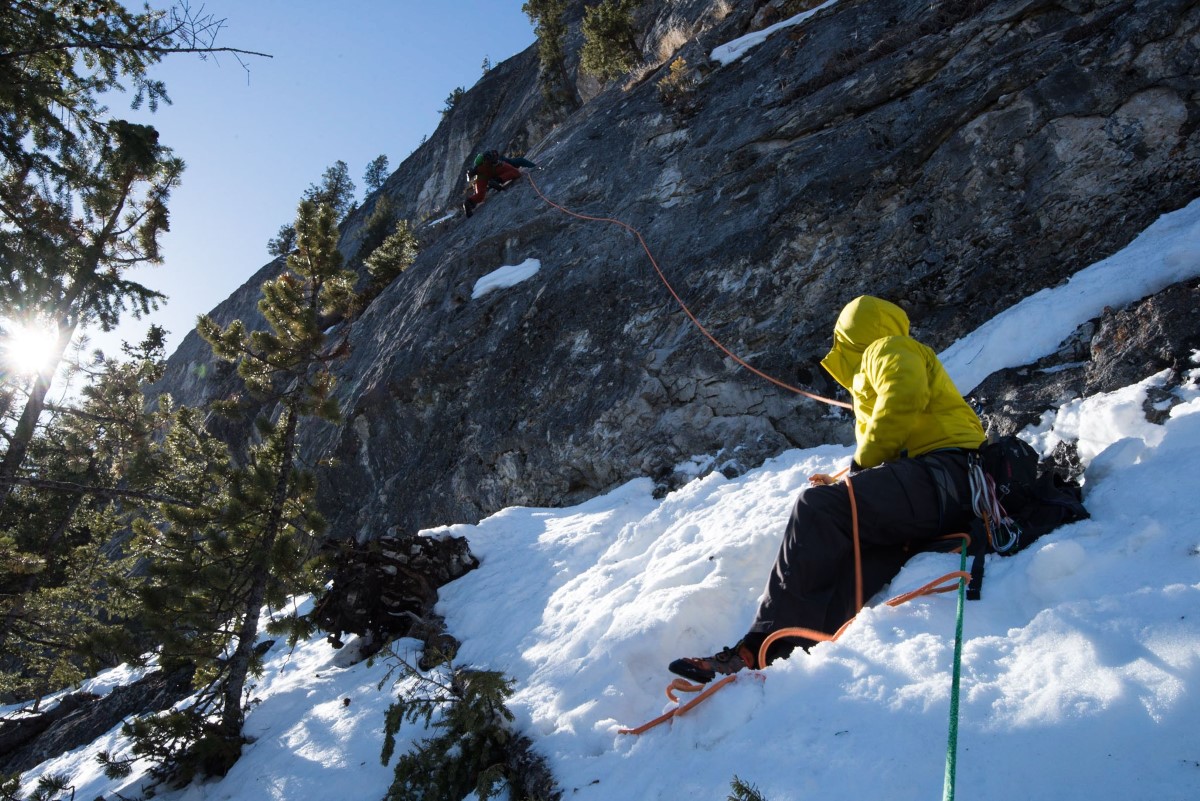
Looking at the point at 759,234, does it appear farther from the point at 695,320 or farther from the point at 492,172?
the point at 492,172

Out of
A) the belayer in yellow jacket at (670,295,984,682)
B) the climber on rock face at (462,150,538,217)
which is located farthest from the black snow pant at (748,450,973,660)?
the climber on rock face at (462,150,538,217)

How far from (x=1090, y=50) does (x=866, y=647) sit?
25.5ft

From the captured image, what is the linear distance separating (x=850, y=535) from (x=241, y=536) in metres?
5.39

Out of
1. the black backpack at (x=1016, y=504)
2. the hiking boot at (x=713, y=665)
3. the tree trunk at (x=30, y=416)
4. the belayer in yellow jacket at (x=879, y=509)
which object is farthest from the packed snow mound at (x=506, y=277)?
the hiking boot at (x=713, y=665)

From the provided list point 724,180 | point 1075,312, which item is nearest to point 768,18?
point 724,180

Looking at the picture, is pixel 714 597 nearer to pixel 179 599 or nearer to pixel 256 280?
pixel 179 599

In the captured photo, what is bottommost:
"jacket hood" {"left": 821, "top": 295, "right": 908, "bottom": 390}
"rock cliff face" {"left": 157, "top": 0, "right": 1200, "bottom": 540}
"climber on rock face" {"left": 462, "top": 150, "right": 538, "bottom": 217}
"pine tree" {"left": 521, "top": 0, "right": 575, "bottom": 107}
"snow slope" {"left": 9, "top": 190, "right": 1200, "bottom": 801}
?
"snow slope" {"left": 9, "top": 190, "right": 1200, "bottom": 801}

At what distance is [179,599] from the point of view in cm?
582

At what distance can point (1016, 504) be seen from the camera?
3467 millimetres

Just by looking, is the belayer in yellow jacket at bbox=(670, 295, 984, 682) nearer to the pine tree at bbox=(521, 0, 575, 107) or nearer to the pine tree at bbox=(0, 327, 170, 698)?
the pine tree at bbox=(0, 327, 170, 698)

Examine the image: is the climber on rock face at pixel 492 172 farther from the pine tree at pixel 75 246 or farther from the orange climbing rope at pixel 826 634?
the orange climbing rope at pixel 826 634

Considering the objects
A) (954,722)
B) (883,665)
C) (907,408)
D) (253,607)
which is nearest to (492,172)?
(253,607)

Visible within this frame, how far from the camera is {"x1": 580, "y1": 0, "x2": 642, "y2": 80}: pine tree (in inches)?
709

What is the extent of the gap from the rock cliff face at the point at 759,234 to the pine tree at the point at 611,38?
486 cm
